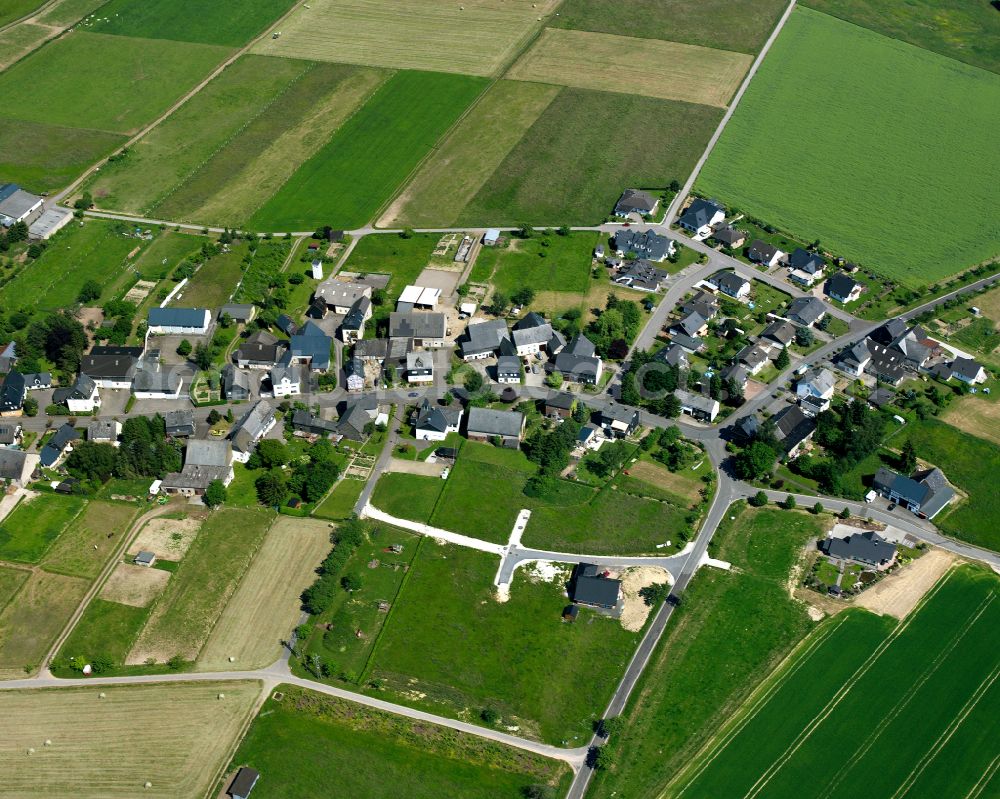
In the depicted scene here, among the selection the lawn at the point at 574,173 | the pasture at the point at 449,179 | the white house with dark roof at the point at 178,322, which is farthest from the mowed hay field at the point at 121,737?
the lawn at the point at 574,173

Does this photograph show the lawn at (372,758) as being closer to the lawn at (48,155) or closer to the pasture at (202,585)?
the pasture at (202,585)

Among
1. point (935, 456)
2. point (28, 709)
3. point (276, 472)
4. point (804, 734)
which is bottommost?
point (28, 709)

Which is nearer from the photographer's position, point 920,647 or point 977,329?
point 920,647

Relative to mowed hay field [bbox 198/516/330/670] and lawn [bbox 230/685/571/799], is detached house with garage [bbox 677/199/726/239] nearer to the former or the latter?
mowed hay field [bbox 198/516/330/670]

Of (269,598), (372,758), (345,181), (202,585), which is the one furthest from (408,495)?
(345,181)

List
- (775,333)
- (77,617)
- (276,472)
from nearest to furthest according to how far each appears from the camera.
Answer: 1. (77,617)
2. (276,472)
3. (775,333)

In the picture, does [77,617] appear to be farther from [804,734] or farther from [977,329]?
[977,329]

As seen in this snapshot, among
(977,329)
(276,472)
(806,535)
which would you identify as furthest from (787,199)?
(276,472)
